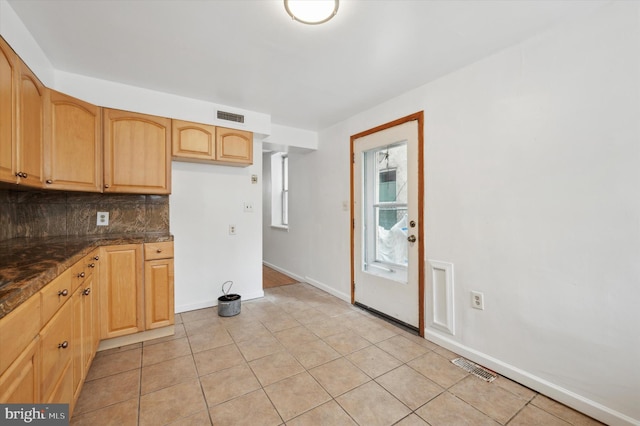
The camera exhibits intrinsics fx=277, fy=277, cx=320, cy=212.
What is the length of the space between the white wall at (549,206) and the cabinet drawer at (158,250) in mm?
2323

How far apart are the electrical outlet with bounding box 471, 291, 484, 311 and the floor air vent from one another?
16.7 inches

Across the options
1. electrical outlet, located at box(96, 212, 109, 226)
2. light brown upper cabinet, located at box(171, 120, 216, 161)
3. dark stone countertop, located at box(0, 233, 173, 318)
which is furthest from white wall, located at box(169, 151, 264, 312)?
dark stone countertop, located at box(0, 233, 173, 318)

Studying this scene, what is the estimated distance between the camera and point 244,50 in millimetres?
2010

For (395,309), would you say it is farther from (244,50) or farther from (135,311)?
(244,50)

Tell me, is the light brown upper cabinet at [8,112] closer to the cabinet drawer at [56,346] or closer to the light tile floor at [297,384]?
the cabinet drawer at [56,346]

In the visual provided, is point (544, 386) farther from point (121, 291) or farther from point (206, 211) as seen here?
point (206, 211)

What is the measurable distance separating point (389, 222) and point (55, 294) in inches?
102

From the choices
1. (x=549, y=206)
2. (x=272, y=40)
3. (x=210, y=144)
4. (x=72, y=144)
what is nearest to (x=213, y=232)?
(x=210, y=144)

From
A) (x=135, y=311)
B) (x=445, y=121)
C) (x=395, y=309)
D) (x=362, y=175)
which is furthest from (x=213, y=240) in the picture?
(x=445, y=121)

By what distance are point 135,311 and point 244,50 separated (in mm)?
2293

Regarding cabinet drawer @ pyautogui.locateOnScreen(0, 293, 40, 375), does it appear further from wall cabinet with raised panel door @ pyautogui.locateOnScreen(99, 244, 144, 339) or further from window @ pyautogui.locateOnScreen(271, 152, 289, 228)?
window @ pyautogui.locateOnScreen(271, 152, 289, 228)

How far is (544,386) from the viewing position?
175 cm

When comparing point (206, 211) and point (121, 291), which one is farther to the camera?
point (206, 211)

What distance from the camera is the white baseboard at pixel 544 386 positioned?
151cm
